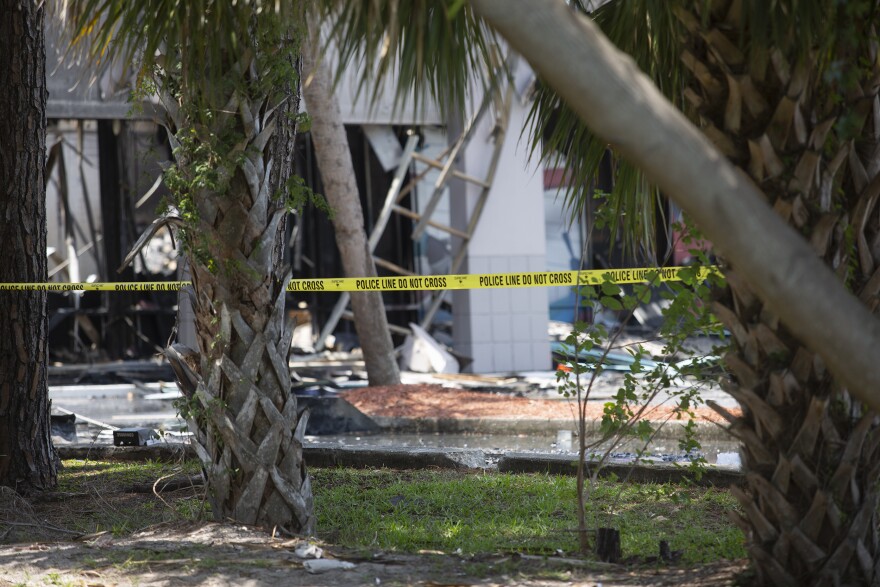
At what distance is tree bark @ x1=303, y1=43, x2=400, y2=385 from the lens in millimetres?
11414

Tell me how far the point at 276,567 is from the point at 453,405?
22.6ft

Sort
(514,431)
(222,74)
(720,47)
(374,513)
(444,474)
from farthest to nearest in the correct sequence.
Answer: (514,431) → (444,474) → (374,513) → (222,74) → (720,47)

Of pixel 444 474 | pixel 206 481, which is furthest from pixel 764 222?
pixel 444 474

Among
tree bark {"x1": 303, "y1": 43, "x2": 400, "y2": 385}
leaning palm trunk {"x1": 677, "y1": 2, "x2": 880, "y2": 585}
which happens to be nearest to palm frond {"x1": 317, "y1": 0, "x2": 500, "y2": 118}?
leaning palm trunk {"x1": 677, "y1": 2, "x2": 880, "y2": 585}

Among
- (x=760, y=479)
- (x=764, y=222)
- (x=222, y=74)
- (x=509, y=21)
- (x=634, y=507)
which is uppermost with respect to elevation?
(x=222, y=74)

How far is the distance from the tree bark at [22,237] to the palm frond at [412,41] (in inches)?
133

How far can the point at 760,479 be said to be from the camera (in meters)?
3.54

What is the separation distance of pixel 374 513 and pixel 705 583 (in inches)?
90.3

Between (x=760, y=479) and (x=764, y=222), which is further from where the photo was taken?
(x=760, y=479)

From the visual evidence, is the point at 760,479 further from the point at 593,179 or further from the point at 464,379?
the point at 464,379

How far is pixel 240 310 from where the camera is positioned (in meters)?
4.68

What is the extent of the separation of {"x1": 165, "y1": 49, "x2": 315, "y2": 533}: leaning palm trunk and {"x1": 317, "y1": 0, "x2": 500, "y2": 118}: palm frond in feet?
3.18

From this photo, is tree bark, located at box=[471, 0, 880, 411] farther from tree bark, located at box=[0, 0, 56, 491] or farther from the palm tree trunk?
tree bark, located at box=[0, 0, 56, 491]

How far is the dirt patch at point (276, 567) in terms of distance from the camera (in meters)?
3.90
